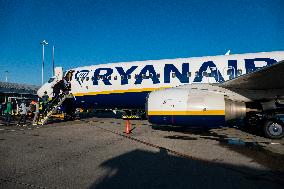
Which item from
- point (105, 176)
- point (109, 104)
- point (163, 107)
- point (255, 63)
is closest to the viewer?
point (105, 176)

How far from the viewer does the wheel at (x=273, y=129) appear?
12.1m

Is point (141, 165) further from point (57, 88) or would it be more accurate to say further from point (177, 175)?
point (57, 88)

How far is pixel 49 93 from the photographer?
21.2 metres

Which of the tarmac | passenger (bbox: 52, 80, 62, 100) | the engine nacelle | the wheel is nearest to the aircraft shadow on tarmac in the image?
the tarmac

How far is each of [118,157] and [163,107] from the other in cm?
487

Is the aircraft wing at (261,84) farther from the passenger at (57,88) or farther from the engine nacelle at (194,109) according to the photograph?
the passenger at (57,88)

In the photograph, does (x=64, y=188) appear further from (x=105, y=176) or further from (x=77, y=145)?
(x=77, y=145)

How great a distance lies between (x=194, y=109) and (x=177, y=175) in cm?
619

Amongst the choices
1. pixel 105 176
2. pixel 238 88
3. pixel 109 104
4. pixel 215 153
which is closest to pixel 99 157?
pixel 105 176

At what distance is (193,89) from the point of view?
12727mm

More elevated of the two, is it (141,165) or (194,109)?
(194,109)

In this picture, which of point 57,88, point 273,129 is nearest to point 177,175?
point 273,129

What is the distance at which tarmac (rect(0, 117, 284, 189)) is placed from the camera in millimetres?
5480

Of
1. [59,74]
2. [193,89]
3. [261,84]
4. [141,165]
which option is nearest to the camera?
[141,165]
